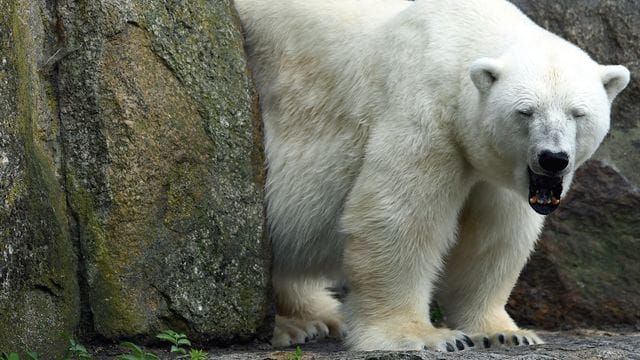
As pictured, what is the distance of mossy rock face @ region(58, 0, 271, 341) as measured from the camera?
515 centimetres

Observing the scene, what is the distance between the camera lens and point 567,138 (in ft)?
16.0

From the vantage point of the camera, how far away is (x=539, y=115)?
4.93 meters

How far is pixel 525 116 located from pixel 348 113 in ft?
3.51

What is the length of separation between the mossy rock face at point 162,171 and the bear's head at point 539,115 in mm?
1172

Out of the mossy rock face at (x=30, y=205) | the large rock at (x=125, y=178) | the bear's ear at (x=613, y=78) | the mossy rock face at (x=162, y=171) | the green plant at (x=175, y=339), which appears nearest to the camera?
the mossy rock face at (x=30, y=205)

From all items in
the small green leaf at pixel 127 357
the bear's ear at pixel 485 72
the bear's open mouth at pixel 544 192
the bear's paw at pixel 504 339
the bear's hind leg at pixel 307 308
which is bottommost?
the bear's hind leg at pixel 307 308

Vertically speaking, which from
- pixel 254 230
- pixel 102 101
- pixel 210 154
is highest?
pixel 102 101

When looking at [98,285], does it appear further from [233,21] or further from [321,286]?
[321,286]

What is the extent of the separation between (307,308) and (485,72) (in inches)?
84.4

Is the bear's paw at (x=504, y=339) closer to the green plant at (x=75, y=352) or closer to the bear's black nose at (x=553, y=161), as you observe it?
the bear's black nose at (x=553, y=161)

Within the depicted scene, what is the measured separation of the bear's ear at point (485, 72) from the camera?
506 cm

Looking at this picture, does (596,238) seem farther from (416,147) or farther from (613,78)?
(416,147)

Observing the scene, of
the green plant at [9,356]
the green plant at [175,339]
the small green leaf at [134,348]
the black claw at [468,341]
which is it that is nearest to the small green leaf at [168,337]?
the green plant at [175,339]

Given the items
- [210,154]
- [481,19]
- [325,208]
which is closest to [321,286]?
[325,208]
